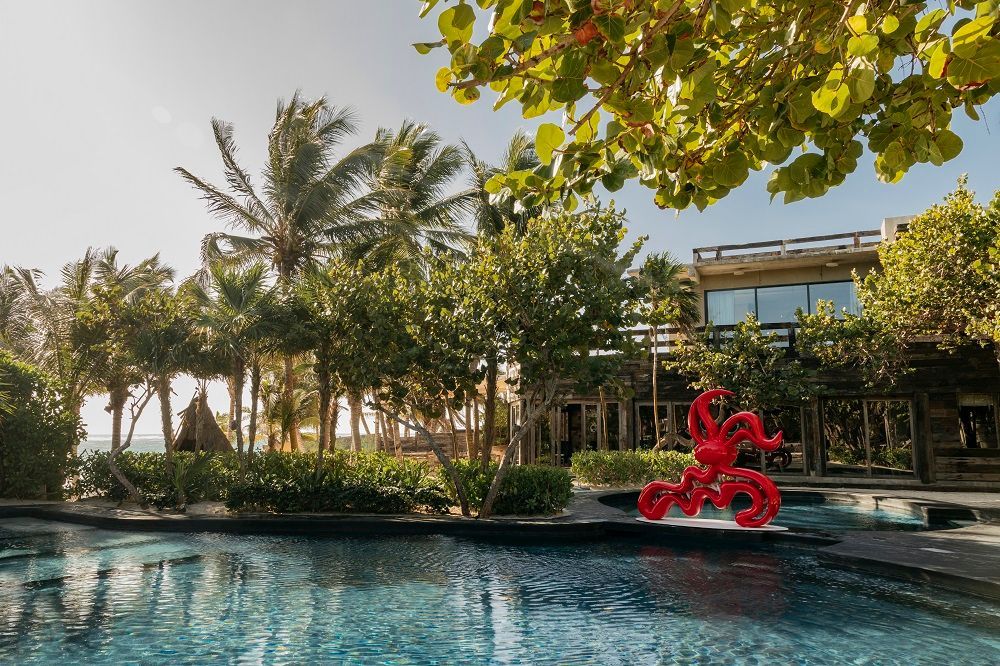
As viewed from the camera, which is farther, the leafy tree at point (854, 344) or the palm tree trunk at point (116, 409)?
the palm tree trunk at point (116, 409)

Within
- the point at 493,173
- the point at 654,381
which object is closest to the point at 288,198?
the point at 493,173

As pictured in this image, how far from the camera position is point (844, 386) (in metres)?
19.5

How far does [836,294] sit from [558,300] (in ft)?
51.1

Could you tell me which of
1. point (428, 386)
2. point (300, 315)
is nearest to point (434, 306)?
point (428, 386)

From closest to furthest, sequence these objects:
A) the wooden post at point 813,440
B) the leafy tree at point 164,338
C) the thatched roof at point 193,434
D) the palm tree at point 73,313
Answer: the leafy tree at point 164,338 < the palm tree at point 73,313 < the wooden post at point 813,440 < the thatched roof at point 193,434

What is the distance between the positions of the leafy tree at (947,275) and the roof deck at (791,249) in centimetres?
440

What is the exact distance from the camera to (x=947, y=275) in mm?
15555

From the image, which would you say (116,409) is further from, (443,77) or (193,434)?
(443,77)

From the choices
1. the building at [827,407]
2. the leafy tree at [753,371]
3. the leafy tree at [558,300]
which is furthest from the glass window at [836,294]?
the leafy tree at [558,300]

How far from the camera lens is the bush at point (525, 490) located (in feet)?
40.1

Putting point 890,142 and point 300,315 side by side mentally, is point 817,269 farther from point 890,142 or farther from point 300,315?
point 890,142

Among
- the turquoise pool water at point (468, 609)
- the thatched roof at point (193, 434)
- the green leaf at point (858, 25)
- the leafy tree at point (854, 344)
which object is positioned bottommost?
the turquoise pool water at point (468, 609)

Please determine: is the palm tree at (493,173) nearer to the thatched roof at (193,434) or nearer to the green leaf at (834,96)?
the thatched roof at (193,434)

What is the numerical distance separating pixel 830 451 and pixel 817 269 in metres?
6.68
